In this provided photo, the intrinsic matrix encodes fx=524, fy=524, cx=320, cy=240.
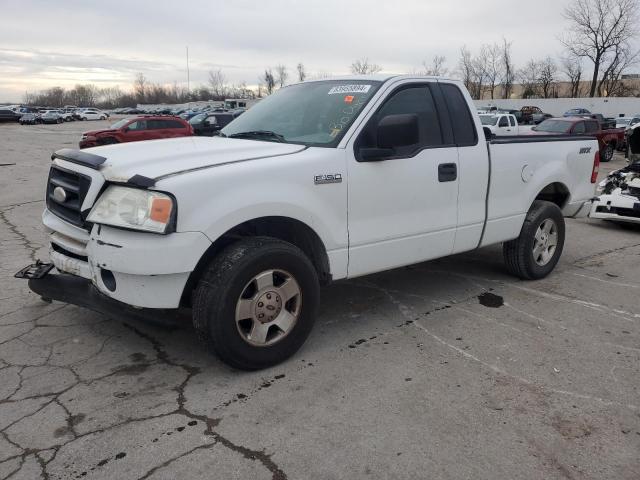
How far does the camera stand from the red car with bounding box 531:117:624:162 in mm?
17828

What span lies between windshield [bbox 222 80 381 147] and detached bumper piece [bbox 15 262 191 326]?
154cm

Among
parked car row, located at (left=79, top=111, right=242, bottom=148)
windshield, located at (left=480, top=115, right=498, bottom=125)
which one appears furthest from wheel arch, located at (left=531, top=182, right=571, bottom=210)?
parked car row, located at (left=79, top=111, right=242, bottom=148)

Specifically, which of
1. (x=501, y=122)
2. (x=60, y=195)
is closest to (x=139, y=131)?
(x=501, y=122)

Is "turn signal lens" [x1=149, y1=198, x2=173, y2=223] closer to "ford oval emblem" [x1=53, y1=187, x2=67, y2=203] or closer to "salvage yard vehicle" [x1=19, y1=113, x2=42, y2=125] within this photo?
"ford oval emblem" [x1=53, y1=187, x2=67, y2=203]

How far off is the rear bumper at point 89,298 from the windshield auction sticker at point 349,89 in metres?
2.10

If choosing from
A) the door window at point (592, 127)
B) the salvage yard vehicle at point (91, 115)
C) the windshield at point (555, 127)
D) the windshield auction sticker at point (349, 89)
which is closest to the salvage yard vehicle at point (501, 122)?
the windshield at point (555, 127)

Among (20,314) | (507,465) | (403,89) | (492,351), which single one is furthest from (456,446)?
(20,314)

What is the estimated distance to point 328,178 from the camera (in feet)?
11.5

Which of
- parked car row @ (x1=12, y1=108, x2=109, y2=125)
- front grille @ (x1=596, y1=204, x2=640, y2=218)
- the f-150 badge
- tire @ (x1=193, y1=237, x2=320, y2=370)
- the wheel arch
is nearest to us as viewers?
tire @ (x1=193, y1=237, x2=320, y2=370)

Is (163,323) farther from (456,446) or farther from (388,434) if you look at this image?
(456,446)

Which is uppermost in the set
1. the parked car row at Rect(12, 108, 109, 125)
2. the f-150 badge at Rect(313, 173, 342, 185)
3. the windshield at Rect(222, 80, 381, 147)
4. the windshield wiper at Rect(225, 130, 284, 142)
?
the parked car row at Rect(12, 108, 109, 125)

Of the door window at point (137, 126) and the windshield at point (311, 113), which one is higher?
the windshield at point (311, 113)

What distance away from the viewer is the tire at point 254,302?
123 inches

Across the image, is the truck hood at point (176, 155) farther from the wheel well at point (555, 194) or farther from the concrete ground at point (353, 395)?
the wheel well at point (555, 194)
